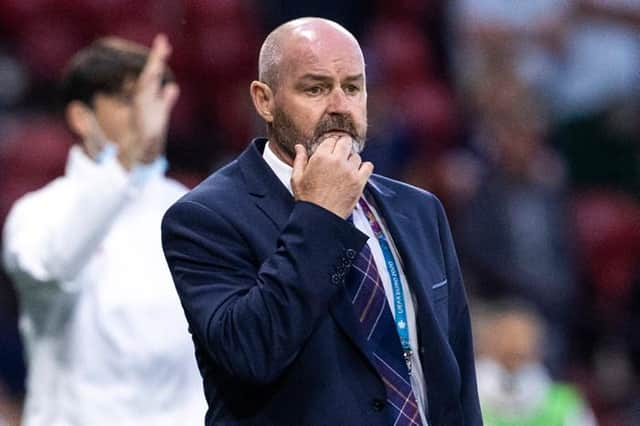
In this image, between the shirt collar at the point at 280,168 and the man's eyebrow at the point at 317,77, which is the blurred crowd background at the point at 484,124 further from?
the man's eyebrow at the point at 317,77

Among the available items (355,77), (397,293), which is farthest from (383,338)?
(355,77)

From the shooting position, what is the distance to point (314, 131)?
3117mm

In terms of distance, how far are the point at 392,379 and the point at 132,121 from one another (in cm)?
200

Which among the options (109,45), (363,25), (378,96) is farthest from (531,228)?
(109,45)

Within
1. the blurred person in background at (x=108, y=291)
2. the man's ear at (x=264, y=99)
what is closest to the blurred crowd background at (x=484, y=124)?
the blurred person in background at (x=108, y=291)

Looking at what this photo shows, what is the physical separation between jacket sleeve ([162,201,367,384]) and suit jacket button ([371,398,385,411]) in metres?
0.21

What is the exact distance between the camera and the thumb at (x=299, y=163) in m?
3.04

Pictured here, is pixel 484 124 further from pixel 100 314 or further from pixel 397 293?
pixel 397 293

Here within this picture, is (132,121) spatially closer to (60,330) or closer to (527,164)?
(60,330)

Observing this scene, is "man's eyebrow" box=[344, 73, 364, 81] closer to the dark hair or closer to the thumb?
the thumb

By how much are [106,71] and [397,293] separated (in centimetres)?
206

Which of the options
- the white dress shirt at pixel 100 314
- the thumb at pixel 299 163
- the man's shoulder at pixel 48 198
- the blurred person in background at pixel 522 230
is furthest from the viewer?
the blurred person in background at pixel 522 230

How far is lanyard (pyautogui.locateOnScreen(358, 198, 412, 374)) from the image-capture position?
3.17 metres

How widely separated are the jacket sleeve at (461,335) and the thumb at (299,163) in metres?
0.49
